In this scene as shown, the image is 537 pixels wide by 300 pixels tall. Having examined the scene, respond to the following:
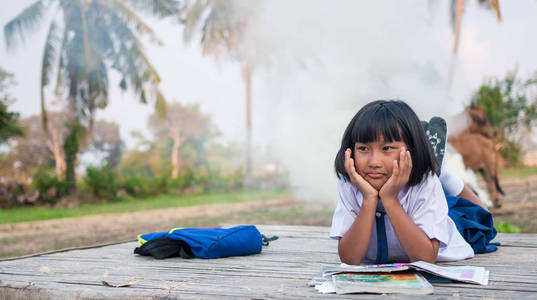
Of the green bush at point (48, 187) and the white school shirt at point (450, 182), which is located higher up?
the white school shirt at point (450, 182)

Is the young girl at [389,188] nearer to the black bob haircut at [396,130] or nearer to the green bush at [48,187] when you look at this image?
the black bob haircut at [396,130]

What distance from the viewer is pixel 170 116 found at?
38188 mm

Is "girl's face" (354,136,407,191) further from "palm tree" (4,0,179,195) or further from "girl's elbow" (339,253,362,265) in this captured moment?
"palm tree" (4,0,179,195)

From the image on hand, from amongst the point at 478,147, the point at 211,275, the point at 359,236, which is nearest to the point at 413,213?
the point at 359,236

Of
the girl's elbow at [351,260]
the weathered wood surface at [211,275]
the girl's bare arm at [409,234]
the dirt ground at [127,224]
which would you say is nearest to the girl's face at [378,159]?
the girl's bare arm at [409,234]

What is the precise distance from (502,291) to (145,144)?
3779cm

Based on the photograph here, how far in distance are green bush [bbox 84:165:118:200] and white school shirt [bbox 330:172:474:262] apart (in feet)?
42.8

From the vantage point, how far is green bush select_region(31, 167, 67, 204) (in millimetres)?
12812

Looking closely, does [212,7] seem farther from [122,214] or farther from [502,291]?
[502,291]

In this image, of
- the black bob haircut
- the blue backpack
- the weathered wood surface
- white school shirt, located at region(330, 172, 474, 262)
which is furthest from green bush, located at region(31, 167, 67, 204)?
the black bob haircut

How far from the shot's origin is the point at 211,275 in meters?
1.78

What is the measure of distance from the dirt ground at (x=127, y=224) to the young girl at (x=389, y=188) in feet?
12.4

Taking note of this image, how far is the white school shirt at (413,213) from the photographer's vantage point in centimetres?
176

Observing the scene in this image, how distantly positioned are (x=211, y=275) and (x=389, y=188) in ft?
2.41
